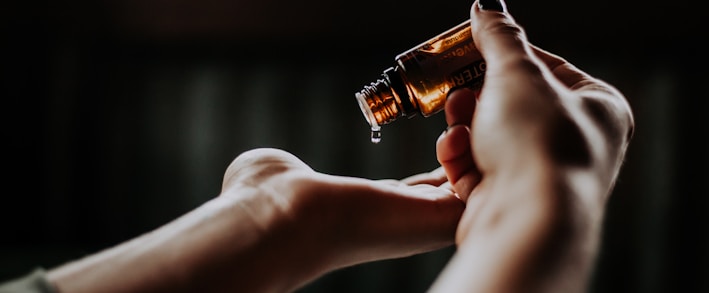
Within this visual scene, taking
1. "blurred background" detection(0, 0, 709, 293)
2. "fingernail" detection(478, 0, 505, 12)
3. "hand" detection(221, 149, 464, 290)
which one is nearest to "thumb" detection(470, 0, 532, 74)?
"fingernail" detection(478, 0, 505, 12)

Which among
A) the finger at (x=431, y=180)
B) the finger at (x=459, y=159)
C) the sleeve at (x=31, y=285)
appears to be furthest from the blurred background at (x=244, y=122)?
the sleeve at (x=31, y=285)

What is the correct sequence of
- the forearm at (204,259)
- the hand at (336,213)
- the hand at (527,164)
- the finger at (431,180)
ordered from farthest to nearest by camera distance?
the finger at (431,180)
the hand at (336,213)
the forearm at (204,259)
the hand at (527,164)

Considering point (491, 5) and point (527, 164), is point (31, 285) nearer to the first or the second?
point (527, 164)

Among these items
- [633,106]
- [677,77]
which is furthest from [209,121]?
[677,77]

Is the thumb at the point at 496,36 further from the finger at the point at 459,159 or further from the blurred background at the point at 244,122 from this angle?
the blurred background at the point at 244,122

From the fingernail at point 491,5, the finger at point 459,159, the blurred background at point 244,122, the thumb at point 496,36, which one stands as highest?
the fingernail at point 491,5

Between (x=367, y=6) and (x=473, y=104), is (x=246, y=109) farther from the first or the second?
(x=473, y=104)

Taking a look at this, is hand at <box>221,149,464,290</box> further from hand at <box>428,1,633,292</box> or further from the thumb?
the thumb

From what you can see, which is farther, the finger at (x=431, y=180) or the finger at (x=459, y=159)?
the finger at (x=431, y=180)
